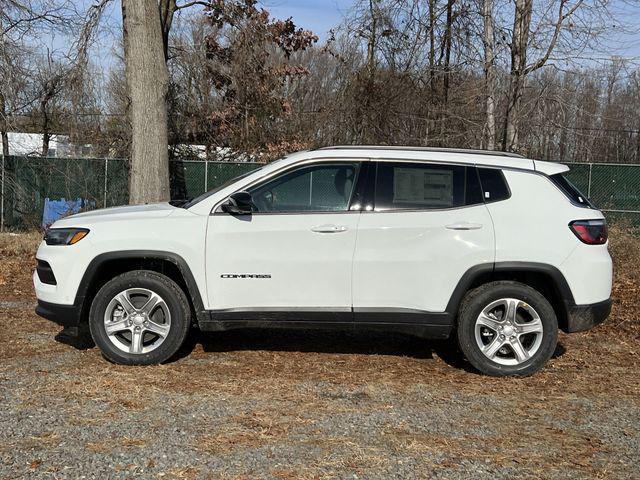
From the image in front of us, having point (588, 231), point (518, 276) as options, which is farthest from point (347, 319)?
point (588, 231)

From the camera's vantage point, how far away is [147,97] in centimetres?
1048

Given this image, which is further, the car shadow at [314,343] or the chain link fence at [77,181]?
the chain link fence at [77,181]

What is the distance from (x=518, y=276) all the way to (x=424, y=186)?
112cm

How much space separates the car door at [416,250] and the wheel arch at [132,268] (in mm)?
1348

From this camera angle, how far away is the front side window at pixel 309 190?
216 inches

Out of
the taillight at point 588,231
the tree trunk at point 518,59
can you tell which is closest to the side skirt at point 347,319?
the taillight at point 588,231

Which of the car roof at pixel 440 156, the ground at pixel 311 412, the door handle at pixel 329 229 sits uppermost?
the car roof at pixel 440 156

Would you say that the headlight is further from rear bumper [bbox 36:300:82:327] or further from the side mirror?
the side mirror

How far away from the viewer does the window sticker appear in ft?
18.0

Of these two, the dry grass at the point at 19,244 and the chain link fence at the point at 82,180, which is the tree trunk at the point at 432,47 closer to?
the chain link fence at the point at 82,180

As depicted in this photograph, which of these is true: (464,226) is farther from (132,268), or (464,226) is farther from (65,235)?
(65,235)

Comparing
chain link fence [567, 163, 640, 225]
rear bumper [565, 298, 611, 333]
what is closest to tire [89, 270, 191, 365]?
rear bumper [565, 298, 611, 333]

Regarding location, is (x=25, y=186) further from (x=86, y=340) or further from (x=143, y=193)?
(x=86, y=340)

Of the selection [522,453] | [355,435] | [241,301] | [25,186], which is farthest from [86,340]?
[25,186]
